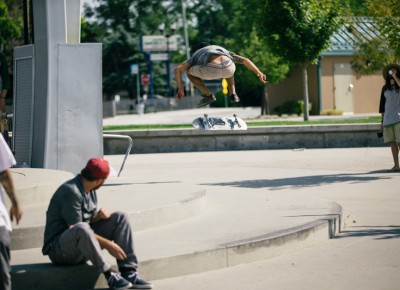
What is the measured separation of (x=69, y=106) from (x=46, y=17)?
1.44 metres

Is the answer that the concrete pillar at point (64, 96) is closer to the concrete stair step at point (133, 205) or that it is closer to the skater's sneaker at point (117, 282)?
the concrete stair step at point (133, 205)

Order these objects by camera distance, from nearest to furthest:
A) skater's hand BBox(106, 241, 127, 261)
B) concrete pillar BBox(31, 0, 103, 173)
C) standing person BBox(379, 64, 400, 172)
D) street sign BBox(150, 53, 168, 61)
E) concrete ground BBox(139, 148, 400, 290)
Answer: skater's hand BBox(106, 241, 127, 261) → concrete ground BBox(139, 148, 400, 290) → concrete pillar BBox(31, 0, 103, 173) → standing person BBox(379, 64, 400, 172) → street sign BBox(150, 53, 168, 61)

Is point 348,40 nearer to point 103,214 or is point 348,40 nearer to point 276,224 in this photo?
point 276,224

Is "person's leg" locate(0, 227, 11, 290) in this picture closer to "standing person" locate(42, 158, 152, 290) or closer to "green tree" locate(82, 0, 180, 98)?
"standing person" locate(42, 158, 152, 290)

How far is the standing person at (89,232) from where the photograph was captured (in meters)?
7.34

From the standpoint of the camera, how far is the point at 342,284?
788 centimetres

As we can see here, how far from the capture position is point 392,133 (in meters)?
17.2

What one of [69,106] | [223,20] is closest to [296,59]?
[69,106]

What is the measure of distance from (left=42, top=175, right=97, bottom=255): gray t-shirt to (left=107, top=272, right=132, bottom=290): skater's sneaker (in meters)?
0.56

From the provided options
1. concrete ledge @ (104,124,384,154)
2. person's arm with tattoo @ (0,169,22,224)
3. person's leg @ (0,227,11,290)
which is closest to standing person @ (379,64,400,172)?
concrete ledge @ (104,124,384,154)

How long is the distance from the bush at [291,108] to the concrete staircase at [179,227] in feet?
105

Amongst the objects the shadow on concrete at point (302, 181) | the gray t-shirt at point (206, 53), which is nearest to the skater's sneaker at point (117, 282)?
the gray t-shirt at point (206, 53)

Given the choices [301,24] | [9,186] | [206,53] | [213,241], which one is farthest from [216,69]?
[301,24]

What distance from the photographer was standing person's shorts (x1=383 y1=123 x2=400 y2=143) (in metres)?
17.0
